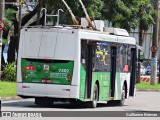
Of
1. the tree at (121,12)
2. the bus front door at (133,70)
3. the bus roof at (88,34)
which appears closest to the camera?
the bus roof at (88,34)

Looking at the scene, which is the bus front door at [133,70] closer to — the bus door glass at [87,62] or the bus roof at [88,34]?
the bus roof at [88,34]

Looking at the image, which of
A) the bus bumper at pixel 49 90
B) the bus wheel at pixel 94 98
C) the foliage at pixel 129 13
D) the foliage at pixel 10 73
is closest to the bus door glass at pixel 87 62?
the bus wheel at pixel 94 98

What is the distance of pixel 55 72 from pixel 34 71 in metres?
0.81

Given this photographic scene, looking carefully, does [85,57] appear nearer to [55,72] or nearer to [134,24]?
[55,72]

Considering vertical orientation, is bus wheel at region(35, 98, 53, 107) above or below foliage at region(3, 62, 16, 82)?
below

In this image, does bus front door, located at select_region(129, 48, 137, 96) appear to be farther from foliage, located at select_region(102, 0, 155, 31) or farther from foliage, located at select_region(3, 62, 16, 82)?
foliage, located at select_region(102, 0, 155, 31)

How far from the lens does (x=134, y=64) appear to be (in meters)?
29.5

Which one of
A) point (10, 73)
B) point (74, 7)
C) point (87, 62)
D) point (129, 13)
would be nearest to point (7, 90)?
point (87, 62)

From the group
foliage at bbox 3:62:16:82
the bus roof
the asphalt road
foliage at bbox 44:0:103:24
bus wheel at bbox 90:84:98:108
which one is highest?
foliage at bbox 44:0:103:24

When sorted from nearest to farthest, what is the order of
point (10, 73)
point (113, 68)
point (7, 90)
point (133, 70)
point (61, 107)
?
point (61, 107), point (113, 68), point (133, 70), point (7, 90), point (10, 73)

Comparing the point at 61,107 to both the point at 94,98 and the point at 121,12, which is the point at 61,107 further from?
the point at 121,12

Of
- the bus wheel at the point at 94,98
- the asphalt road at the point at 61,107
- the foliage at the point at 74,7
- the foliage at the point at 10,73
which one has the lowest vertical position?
the asphalt road at the point at 61,107

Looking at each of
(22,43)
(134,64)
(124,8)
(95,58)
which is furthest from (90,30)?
(124,8)

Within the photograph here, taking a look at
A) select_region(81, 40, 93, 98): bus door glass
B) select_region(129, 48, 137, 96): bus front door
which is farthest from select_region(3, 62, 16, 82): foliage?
select_region(81, 40, 93, 98): bus door glass
